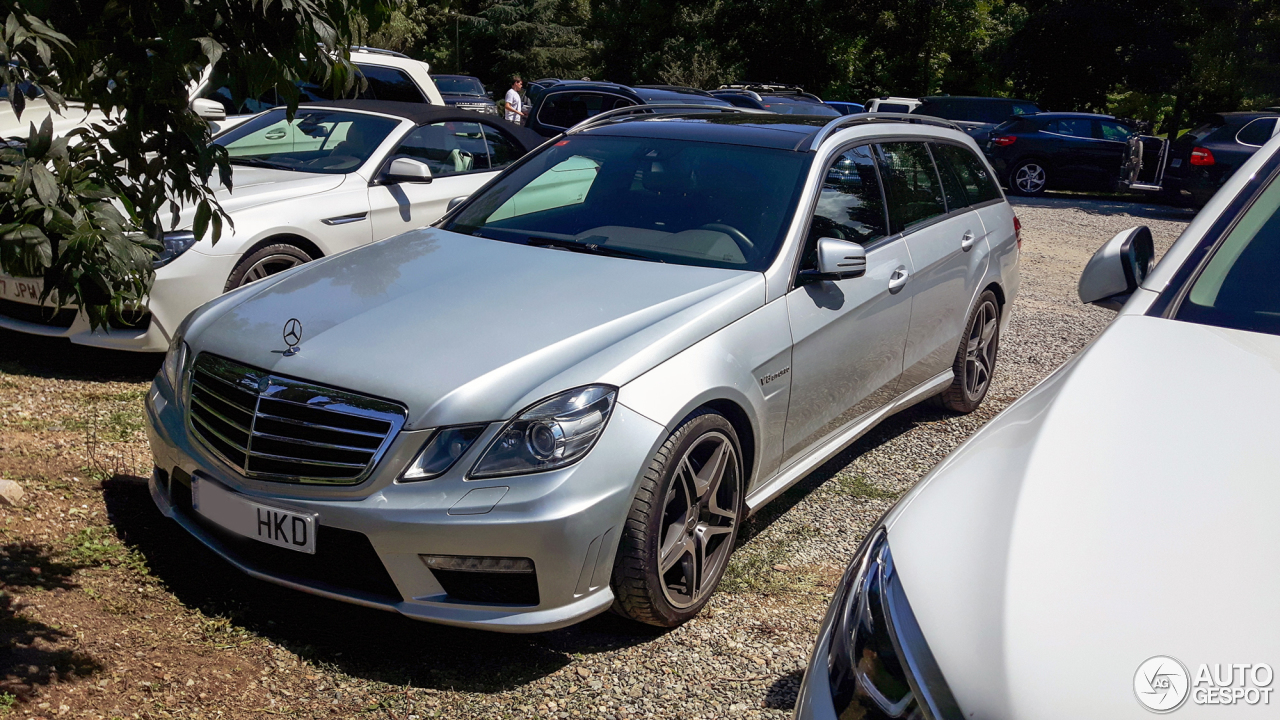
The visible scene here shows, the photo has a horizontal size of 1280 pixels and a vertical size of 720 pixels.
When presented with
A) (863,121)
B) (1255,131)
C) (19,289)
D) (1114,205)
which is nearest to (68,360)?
(19,289)

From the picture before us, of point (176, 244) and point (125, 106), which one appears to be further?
point (176, 244)

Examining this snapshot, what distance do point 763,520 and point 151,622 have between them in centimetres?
235

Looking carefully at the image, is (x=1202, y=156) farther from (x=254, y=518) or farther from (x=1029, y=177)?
(x=254, y=518)

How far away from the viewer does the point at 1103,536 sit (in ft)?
5.48

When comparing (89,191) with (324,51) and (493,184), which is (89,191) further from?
(493,184)

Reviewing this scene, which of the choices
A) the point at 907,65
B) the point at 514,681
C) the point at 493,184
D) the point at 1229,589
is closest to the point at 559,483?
the point at 514,681

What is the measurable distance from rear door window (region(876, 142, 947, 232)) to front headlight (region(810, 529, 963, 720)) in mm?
2979

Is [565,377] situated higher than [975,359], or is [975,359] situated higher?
[565,377]

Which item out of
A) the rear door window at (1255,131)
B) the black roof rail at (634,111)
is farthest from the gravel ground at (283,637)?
the rear door window at (1255,131)

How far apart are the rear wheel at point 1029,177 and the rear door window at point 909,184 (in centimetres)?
1458

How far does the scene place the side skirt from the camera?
3.71 metres

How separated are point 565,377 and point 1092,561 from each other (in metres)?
1.65

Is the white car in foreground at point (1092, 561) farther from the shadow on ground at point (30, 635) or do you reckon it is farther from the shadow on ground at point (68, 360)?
the shadow on ground at point (68, 360)

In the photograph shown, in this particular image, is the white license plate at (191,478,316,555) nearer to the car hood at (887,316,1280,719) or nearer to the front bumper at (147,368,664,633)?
the front bumper at (147,368,664,633)
